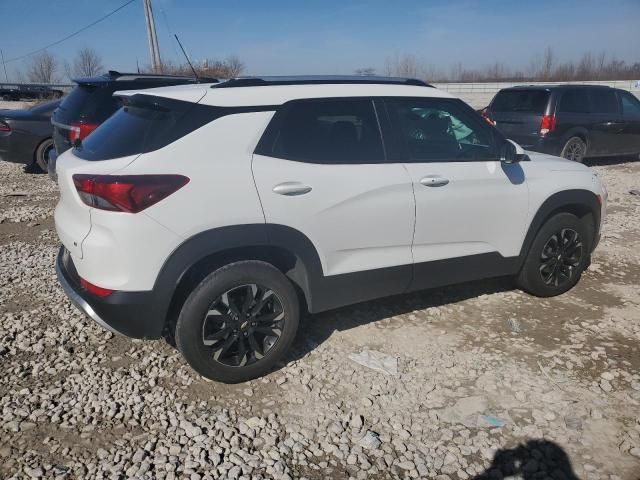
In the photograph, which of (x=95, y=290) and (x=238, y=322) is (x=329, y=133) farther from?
(x=95, y=290)

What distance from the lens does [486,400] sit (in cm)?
309

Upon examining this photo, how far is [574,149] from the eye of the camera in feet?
32.7

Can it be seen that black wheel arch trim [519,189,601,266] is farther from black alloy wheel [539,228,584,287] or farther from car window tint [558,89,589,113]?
car window tint [558,89,589,113]

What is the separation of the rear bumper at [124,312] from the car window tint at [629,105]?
36.7 ft

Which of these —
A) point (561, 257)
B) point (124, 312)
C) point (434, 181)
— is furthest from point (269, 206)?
point (561, 257)

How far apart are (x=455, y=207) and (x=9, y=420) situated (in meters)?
3.04

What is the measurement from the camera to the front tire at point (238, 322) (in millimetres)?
2916

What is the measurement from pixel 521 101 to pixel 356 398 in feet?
27.8

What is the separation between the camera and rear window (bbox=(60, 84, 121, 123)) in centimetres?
623

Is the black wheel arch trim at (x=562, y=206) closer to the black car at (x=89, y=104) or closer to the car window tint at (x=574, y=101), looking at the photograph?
the black car at (x=89, y=104)

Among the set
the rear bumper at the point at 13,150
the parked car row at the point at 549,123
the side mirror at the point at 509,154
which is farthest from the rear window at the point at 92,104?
the side mirror at the point at 509,154

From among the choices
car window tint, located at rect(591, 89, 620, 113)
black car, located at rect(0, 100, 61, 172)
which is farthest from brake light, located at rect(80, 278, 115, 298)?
car window tint, located at rect(591, 89, 620, 113)

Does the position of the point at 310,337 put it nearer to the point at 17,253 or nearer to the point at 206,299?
Answer: the point at 206,299

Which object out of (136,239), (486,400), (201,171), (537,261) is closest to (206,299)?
(136,239)
